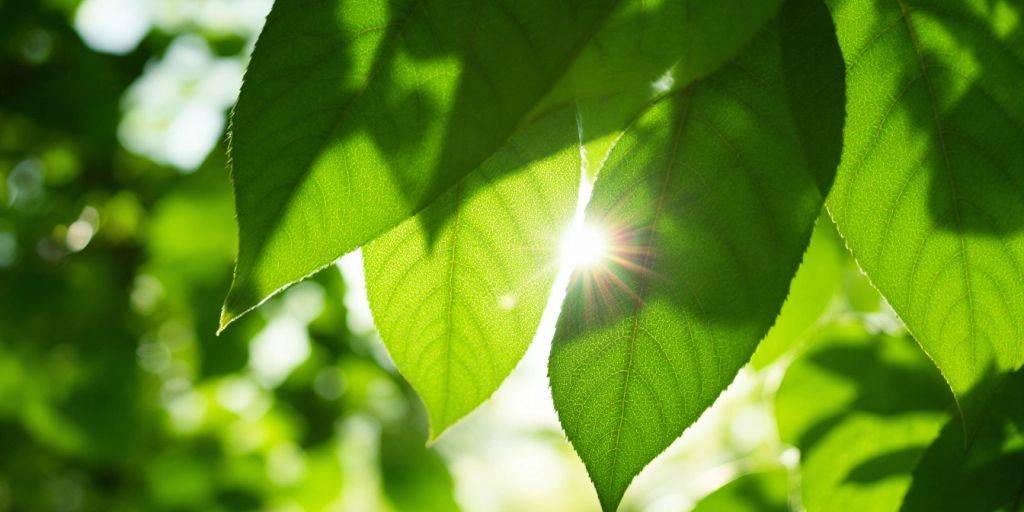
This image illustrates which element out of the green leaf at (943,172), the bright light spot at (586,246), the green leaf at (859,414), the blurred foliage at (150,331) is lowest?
the blurred foliage at (150,331)

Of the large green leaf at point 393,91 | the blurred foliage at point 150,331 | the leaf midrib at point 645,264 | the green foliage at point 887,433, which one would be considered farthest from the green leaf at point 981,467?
the blurred foliage at point 150,331

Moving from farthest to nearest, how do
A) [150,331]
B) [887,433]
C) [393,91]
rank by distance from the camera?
[150,331], [887,433], [393,91]

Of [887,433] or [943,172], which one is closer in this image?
[943,172]

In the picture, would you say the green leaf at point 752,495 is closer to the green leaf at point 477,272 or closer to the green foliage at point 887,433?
the green foliage at point 887,433

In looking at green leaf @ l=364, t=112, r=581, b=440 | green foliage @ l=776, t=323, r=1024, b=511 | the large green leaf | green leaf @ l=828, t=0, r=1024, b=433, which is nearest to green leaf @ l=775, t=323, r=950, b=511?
green foliage @ l=776, t=323, r=1024, b=511

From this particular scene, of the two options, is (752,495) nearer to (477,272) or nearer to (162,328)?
Answer: (477,272)

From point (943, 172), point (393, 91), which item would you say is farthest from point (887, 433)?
point (393, 91)
